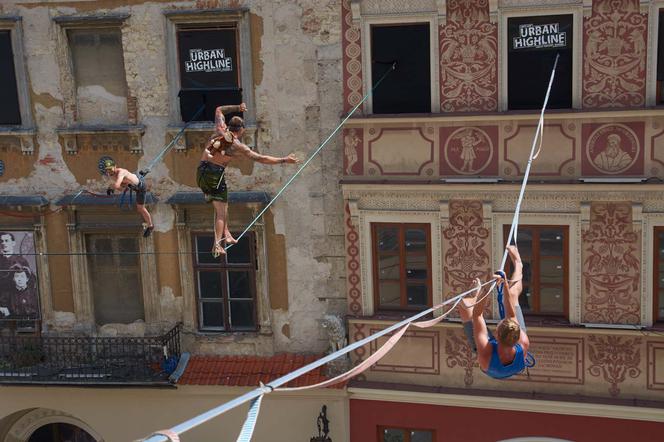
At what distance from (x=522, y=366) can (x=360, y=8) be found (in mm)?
6705

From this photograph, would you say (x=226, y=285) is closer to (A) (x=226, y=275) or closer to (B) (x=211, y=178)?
(A) (x=226, y=275)

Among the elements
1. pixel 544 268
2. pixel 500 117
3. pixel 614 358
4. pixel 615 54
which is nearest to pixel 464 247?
pixel 544 268

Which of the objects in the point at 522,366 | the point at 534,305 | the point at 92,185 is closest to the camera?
the point at 522,366

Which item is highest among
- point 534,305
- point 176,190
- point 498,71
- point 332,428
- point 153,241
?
point 498,71

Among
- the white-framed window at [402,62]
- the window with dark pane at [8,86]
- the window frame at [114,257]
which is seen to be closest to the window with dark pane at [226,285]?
the window frame at [114,257]

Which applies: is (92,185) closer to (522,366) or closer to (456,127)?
(456,127)

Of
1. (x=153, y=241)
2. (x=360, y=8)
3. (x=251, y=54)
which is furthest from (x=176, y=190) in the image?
(x=360, y=8)

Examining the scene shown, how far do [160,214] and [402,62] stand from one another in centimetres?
472

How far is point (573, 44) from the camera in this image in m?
11.8

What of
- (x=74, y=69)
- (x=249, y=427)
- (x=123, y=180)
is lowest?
(x=249, y=427)

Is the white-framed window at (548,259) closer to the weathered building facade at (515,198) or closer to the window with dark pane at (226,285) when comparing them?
the weathered building facade at (515,198)

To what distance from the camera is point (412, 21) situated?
40.2 ft

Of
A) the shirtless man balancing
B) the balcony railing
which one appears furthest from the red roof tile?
the shirtless man balancing

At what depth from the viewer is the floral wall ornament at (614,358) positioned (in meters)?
12.2
